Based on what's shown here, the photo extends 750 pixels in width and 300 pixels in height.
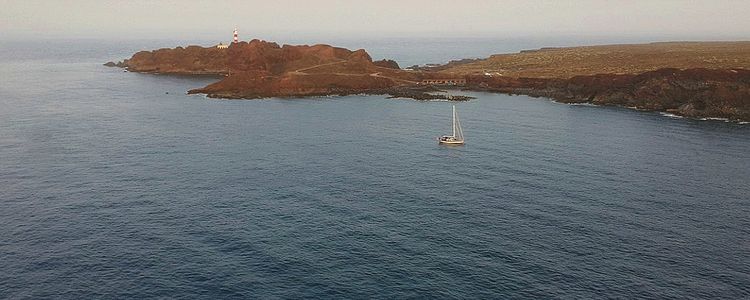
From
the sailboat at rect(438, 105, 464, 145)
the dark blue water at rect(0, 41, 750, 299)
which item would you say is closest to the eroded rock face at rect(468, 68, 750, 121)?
the dark blue water at rect(0, 41, 750, 299)

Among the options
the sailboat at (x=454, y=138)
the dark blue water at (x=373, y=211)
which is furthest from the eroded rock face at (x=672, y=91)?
the sailboat at (x=454, y=138)

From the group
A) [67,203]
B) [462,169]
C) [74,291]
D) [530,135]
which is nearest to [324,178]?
[462,169]

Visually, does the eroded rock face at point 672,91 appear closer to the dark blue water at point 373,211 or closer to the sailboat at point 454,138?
the dark blue water at point 373,211

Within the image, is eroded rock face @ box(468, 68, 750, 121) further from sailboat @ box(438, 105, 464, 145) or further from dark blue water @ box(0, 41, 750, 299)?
sailboat @ box(438, 105, 464, 145)

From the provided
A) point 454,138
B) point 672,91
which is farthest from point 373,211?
point 672,91

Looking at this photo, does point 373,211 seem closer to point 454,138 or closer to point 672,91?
point 454,138

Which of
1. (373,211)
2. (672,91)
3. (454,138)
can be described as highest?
(672,91)
